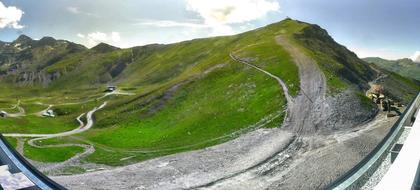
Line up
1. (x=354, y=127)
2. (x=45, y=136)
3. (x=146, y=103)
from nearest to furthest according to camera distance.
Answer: (x=354, y=127) < (x=45, y=136) < (x=146, y=103)

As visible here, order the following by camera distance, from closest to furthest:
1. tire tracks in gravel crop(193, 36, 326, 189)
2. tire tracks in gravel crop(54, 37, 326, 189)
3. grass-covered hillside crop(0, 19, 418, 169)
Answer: tire tracks in gravel crop(193, 36, 326, 189), tire tracks in gravel crop(54, 37, 326, 189), grass-covered hillside crop(0, 19, 418, 169)

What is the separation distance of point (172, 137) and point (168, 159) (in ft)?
73.3

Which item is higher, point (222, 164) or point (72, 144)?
point (222, 164)

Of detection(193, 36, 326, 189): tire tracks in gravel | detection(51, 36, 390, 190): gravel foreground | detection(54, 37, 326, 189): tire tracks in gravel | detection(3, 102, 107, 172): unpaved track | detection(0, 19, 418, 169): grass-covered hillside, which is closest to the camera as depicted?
detection(51, 36, 390, 190): gravel foreground

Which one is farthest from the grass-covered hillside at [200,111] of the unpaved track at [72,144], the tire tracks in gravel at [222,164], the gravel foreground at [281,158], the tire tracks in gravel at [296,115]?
the gravel foreground at [281,158]

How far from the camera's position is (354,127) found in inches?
2901

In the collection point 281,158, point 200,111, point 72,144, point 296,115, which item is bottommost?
point 72,144

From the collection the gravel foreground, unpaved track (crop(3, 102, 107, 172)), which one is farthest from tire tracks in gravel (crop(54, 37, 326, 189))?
unpaved track (crop(3, 102, 107, 172))

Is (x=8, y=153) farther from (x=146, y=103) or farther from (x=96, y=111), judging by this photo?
(x=96, y=111)

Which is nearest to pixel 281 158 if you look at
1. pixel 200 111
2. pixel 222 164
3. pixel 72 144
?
pixel 222 164

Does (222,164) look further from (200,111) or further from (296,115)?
(200,111)

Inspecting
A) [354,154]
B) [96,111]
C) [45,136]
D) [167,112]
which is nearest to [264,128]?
[354,154]

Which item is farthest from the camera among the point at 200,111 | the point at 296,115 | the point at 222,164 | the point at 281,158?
the point at 200,111

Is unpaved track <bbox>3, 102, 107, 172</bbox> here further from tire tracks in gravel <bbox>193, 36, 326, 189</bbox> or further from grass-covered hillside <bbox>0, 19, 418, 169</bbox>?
tire tracks in gravel <bbox>193, 36, 326, 189</bbox>
